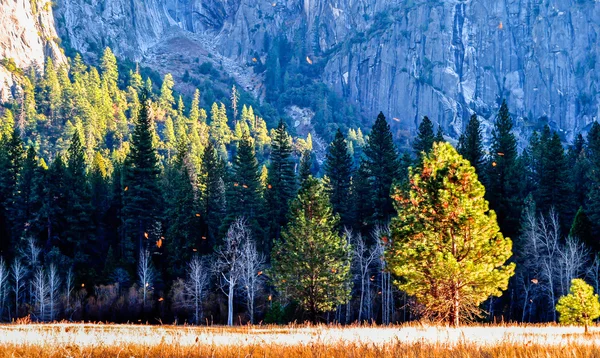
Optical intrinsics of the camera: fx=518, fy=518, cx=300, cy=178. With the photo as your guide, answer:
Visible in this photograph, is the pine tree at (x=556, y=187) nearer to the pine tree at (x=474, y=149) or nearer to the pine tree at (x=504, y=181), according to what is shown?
the pine tree at (x=504, y=181)

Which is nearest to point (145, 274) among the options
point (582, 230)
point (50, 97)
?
point (582, 230)

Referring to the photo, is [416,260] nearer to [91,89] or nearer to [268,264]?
[268,264]

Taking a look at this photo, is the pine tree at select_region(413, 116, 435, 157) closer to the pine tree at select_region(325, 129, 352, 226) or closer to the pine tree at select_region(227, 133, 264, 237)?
the pine tree at select_region(325, 129, 352, 226)

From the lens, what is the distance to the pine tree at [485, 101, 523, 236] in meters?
52.0

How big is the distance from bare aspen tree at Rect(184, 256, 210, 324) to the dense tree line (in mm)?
321

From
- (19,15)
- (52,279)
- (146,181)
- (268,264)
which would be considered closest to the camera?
(52,279)

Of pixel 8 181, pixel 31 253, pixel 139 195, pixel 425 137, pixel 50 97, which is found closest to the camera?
pixel 31 253

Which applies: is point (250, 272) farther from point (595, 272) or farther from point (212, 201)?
point (595, 272)

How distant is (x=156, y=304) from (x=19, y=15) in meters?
153

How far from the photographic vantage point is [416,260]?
2172 cm

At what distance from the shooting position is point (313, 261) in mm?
34844

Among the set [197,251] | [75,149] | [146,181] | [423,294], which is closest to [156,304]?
[197,251]

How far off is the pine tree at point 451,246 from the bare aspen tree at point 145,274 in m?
33.9

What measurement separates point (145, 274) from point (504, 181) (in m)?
38.2
